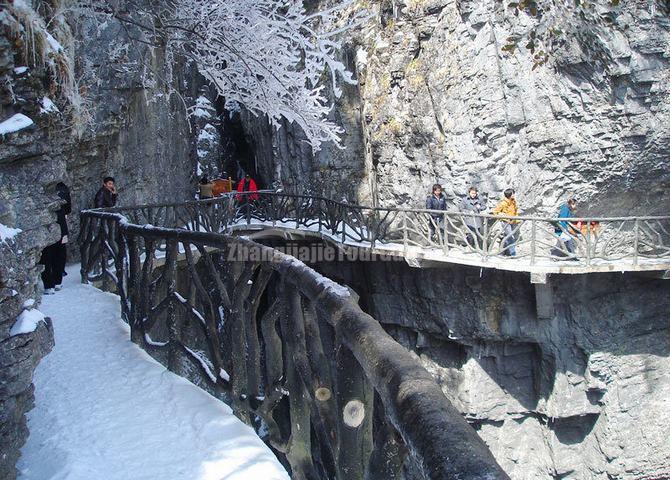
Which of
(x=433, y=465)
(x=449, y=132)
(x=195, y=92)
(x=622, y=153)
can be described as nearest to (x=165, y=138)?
(x=195, y=92)

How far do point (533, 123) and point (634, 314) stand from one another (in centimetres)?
497

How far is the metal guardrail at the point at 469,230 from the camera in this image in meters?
10.7

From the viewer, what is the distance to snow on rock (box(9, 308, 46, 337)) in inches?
98.2

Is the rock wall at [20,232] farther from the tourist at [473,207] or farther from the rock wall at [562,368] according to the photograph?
the rock wall at [562,368]

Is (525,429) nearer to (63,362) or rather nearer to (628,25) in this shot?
(628,25)

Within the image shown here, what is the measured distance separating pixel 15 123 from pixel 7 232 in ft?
1.84

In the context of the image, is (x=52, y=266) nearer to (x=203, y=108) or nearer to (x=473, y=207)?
(x=473, y=207)

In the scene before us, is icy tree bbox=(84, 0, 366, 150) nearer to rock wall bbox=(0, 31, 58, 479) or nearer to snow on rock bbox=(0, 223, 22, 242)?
rock wall bbox=(0, 31, 58, 479)

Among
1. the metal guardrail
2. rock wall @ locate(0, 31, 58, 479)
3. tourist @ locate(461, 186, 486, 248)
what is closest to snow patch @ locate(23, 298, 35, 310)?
rock wall @ locate(0, 31, 58, 479)

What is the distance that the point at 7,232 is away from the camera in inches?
105

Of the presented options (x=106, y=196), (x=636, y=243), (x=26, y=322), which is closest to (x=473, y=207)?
(x=636, y=243)

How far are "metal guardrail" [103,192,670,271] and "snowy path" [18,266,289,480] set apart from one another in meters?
Result: 5.24

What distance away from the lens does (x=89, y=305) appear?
590 cm

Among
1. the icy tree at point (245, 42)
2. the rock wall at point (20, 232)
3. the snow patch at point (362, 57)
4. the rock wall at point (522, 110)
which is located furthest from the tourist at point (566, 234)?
the rock wall at point (20, 232)
